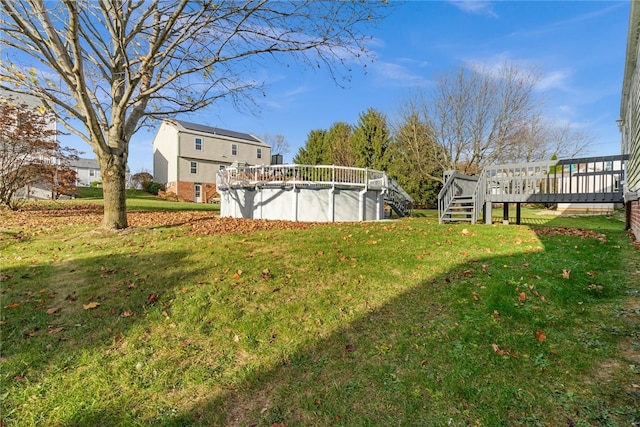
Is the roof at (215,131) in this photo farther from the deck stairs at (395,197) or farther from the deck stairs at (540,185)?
the deck stairs at (540,185)

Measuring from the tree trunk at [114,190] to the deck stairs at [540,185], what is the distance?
954 cm

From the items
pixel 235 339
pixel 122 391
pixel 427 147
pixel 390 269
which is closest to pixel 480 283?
pixel 390 269

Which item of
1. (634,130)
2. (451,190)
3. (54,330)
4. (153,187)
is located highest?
(634,130)


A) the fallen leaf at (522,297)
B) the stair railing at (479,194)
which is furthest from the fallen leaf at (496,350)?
the stair railing at (479,194)

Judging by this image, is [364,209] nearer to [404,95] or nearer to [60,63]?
[60,63]

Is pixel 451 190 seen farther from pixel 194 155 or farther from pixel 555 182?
pixel 194 155

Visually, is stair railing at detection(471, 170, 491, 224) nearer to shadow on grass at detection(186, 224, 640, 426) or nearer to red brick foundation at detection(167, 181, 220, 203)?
shadow on grass at detection(186, 224, 640, 426)

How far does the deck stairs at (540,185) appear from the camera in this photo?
8047mm

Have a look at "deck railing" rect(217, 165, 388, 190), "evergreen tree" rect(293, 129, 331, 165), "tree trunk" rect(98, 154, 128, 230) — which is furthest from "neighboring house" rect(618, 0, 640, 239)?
"evergreen tree" rect(293, 129, 331, 165)

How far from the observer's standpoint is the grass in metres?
2.19

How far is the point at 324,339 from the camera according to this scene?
297 cm

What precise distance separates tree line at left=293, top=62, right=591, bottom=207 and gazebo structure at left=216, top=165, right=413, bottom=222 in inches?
373

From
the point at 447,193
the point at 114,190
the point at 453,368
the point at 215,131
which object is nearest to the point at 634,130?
the point at 447,193

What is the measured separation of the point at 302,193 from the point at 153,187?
25.0 m
